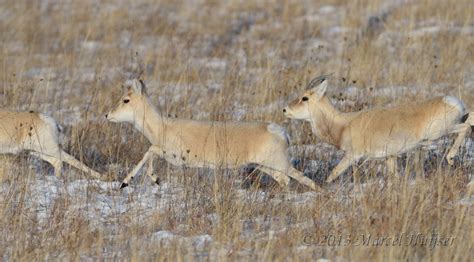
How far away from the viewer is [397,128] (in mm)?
8820

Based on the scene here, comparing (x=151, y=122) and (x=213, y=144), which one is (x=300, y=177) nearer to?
(x=213, y=144)

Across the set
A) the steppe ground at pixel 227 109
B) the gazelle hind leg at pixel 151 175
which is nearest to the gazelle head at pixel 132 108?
the steppe ground at pixel 227 109

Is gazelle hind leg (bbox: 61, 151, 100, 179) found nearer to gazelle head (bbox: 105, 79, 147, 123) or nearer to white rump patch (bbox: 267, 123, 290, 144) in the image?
gazelle head (bbox: 105, 79, 147, 123)

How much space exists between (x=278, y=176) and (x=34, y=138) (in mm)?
2477

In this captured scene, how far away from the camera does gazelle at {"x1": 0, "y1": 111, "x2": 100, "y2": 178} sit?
943cm

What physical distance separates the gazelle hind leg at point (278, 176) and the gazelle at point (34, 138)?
169cm

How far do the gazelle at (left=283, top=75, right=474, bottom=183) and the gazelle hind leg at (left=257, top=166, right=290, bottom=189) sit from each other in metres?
0.39

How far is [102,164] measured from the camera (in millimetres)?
10133

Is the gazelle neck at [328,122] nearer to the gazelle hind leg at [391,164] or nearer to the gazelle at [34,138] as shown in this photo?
the gazelle hind leg at [391,164]

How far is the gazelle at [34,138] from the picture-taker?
9.43 m

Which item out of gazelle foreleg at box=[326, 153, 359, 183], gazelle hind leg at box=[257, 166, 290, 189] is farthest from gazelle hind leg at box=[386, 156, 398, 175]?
gazelle hind leg at box=[257, 166, 290, 189]

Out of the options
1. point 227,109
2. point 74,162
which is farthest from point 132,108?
point 227,109

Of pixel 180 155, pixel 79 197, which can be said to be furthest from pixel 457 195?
pixel 79 197

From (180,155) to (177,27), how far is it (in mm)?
8854
